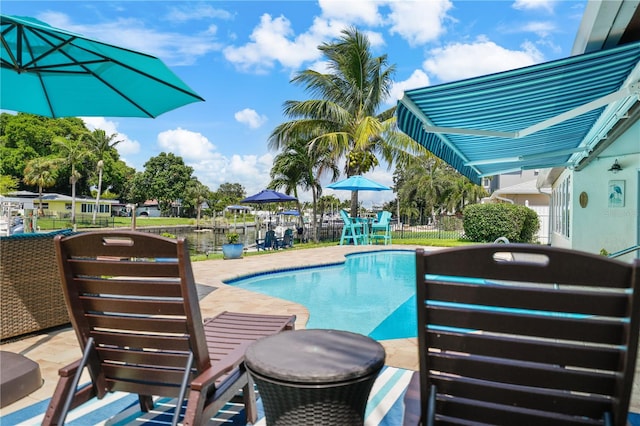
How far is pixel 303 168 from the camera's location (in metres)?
21.6

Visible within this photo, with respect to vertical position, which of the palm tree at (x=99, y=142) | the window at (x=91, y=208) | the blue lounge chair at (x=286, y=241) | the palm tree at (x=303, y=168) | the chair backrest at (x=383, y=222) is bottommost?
the blue lounge chair at (x=286, y=241)

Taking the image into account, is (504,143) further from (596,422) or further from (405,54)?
(405,54)

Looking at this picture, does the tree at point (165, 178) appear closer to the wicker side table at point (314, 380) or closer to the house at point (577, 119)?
the house at point (577, 119)

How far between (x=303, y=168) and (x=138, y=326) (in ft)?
64.8

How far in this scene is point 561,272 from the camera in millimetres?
1326

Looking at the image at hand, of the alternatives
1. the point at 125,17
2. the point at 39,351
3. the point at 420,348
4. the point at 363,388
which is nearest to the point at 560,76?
the point at 420,348

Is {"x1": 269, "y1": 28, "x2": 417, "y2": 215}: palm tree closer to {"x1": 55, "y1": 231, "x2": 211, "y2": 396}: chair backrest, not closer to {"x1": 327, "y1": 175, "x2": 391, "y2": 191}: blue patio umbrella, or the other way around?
{"x1": 327, "y1": 175, "x2": 391, "y2": 191}: blue patio umbrella

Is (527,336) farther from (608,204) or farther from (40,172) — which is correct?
(40,172)

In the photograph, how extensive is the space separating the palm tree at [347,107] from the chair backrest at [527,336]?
17.0 meters

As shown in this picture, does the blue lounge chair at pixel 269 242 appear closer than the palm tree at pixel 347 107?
Yes

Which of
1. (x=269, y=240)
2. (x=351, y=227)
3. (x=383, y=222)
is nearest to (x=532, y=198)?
(x=383, y=222)

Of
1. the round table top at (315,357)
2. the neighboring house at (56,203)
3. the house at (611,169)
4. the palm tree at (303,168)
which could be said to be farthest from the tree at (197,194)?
the round table top at (315,357)

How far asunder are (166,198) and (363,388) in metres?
66.6

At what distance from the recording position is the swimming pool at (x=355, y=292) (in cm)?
671
